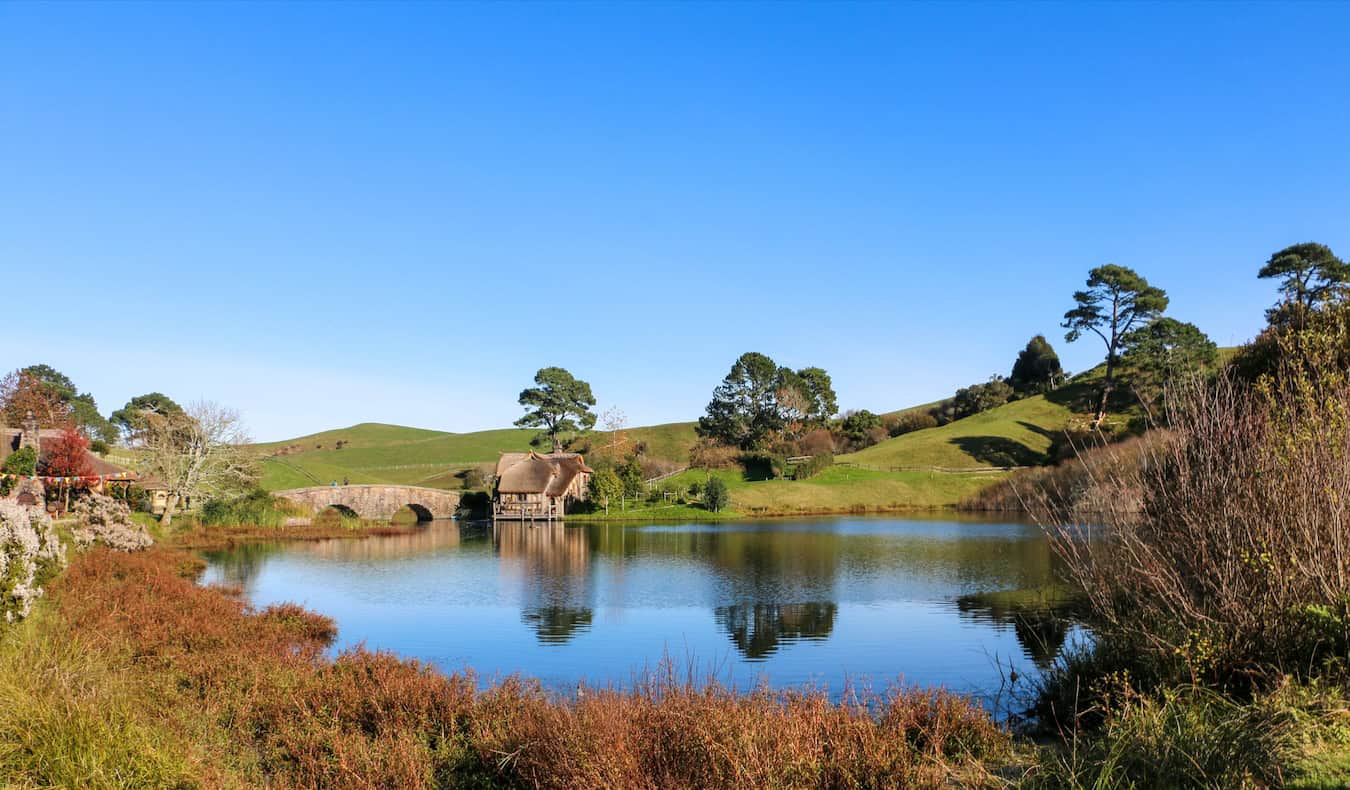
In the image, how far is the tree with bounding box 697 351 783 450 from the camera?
98.3m

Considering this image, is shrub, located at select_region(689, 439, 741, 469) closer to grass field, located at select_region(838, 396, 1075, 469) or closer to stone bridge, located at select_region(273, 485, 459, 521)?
grass field, located at select_region(838, 396, 1075, 469)

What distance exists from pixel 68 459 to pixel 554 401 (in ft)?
168

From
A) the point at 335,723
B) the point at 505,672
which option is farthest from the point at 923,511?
the point at 335,723

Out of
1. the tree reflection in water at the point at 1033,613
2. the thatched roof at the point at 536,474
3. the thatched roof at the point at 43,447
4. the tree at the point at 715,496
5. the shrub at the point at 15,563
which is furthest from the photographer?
the thatched roof at the point at 536,474

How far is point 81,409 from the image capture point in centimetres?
11588

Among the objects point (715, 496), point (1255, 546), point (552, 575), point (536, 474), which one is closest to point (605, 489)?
point (536, 474)

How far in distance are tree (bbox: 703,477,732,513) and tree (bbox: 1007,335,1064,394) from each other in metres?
60.9

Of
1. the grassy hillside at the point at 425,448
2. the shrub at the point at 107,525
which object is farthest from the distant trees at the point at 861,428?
the shrub at the point at 107,525

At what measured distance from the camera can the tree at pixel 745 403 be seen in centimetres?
9831

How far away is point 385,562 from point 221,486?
24.6 meters

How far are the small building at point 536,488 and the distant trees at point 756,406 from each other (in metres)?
23.3

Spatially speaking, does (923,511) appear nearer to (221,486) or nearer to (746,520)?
(746,520)

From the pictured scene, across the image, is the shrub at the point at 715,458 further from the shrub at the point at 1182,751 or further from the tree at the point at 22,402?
the shrub at the point at 1182,751

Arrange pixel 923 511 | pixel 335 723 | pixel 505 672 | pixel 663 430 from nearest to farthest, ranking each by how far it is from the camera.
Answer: pixel 335 723 → pixel 505 672 → pixel 923 511 → pixel 663 430
